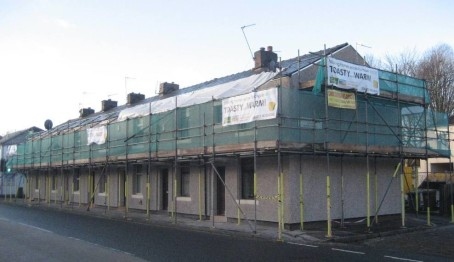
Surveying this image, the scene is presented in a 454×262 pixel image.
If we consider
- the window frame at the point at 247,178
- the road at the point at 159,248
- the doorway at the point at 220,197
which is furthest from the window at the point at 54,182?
the window frame at the point at 247,178

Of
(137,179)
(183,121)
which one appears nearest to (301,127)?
(183,121)

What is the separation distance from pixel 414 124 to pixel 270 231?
864cm

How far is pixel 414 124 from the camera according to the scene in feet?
66.1

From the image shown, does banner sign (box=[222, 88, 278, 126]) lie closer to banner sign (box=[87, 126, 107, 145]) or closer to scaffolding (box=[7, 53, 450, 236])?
scaffolding (box=[7, 53, 450, 236])

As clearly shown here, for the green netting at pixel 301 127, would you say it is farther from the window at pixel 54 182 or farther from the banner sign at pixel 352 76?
the window at pixel 54 182

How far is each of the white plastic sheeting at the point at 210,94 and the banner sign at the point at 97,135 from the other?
62.6 inches

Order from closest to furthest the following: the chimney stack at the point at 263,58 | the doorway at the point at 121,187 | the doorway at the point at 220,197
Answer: the doorway at the point at 220,197 < the chimney stack at the point at 263,58 < the doorway at the point at 121,187

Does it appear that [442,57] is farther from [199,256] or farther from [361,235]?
[199,256]

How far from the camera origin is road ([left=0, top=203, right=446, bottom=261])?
10938mm

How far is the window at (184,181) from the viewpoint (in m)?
21.7

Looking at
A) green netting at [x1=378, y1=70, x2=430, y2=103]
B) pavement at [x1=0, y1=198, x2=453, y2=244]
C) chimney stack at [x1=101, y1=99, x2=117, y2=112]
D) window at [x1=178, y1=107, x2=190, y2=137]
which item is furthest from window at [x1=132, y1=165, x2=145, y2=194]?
chimney stack at [x1=101, y1=99, x2=117, y2=112]

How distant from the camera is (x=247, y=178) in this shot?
18.5 meters

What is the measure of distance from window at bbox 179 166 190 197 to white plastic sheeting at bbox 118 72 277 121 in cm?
289

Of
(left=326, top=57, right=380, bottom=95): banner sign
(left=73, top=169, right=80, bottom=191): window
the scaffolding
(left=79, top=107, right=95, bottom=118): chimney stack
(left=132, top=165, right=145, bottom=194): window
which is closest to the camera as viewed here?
(left=326, top=57, right=380, bottom=95): banner sign
